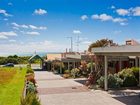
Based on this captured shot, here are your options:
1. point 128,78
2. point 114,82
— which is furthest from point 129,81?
point 114,82

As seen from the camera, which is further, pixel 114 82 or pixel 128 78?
pixel 128 78

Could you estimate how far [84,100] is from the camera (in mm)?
19578

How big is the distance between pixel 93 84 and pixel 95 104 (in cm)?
940

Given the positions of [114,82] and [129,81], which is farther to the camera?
[129,81]

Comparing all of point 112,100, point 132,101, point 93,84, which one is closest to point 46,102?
point 112,100

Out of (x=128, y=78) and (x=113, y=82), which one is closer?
(x=113, y=82)

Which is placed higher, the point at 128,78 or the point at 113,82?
the point at 128,78

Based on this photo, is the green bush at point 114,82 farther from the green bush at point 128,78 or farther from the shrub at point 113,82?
the green bush at point 128,78

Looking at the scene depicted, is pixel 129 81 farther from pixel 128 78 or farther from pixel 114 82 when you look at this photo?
pixel 114 82

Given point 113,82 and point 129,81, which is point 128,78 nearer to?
point 129,81

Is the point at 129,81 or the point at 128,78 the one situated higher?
the point at 128,78

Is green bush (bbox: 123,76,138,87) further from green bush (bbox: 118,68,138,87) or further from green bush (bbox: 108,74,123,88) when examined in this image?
green bush (bbox: 108,74,123,88)

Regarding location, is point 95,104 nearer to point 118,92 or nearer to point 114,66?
point 118,92

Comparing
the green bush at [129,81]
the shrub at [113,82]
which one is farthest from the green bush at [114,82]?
the green bush at [129,81]
